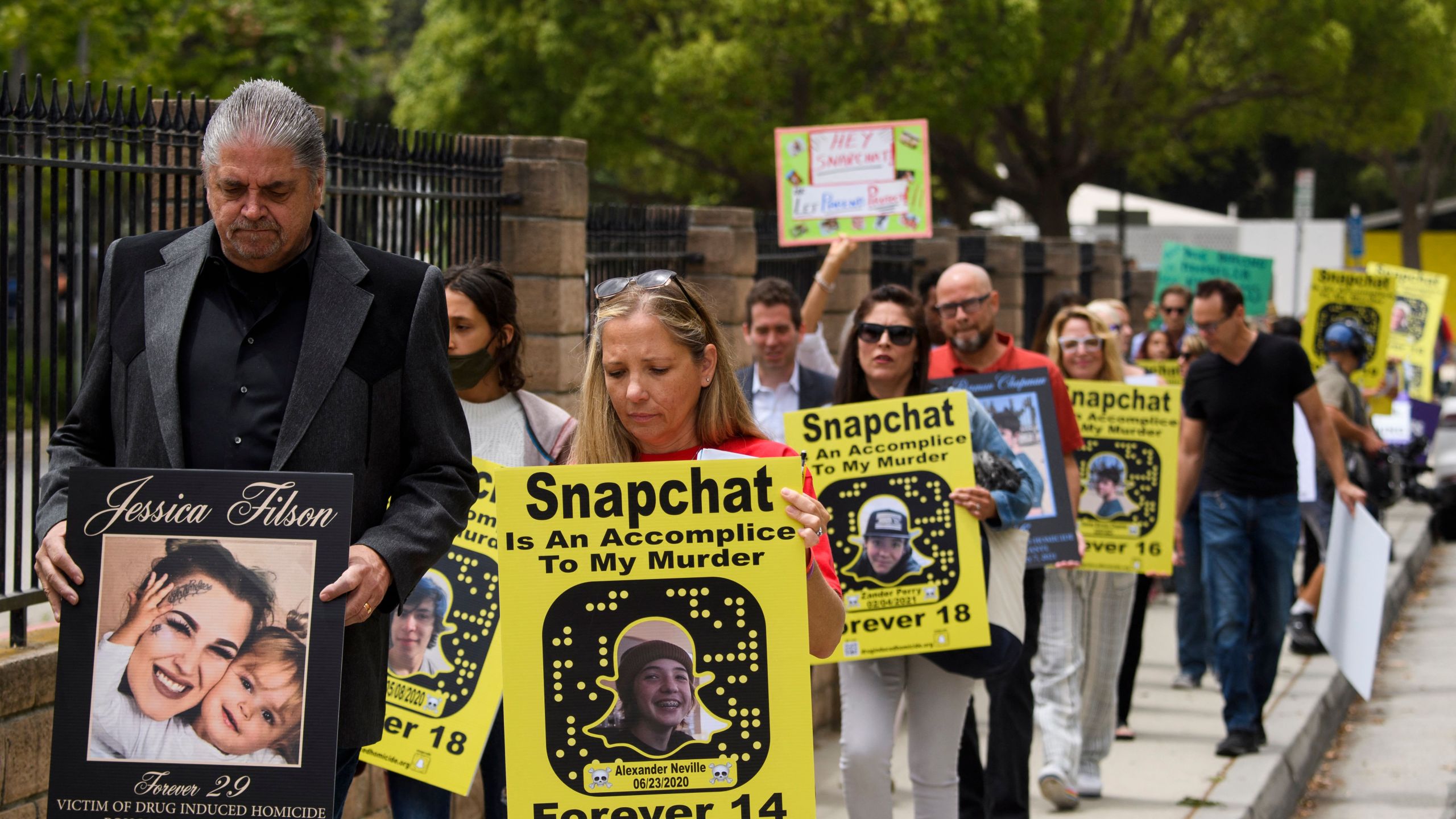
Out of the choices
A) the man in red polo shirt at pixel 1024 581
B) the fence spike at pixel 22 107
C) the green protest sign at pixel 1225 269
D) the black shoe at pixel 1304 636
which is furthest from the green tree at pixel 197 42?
the fence spike at pixel 22 107

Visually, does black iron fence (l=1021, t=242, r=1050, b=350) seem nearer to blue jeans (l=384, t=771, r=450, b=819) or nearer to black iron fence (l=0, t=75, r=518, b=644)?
black iron fence (l=0, t=75, r=518, b=644)

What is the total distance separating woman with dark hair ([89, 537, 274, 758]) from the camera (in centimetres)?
294

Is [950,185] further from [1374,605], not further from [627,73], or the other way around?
[1374,605]

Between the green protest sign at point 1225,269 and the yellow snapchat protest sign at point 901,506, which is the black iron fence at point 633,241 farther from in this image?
the green protest sign at point 1225,269

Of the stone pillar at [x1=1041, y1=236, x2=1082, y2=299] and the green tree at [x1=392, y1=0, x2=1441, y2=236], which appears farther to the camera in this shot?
the green tree at [x1=392, y1=0, x2=1441, y2=236]

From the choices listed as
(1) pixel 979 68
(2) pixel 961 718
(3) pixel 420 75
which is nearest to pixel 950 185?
(1) pixel 979 68

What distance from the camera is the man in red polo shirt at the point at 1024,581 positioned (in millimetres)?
6117

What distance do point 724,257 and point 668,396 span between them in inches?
207

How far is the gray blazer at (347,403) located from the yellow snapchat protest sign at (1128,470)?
501cm

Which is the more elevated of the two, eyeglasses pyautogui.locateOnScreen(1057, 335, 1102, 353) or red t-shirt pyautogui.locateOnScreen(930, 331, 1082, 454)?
eyeglasses pyautogui.locateOnScreen(1057, 335, 1102, 353)

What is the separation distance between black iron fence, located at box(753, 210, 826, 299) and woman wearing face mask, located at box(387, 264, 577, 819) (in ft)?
12.8

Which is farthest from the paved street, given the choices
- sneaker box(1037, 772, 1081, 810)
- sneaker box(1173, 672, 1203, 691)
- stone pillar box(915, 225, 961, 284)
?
stone pillar box(915, 225, 961, 284)

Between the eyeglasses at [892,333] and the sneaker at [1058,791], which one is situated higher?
the eyeglasses at [892,333]

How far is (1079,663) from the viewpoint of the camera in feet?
24.0
